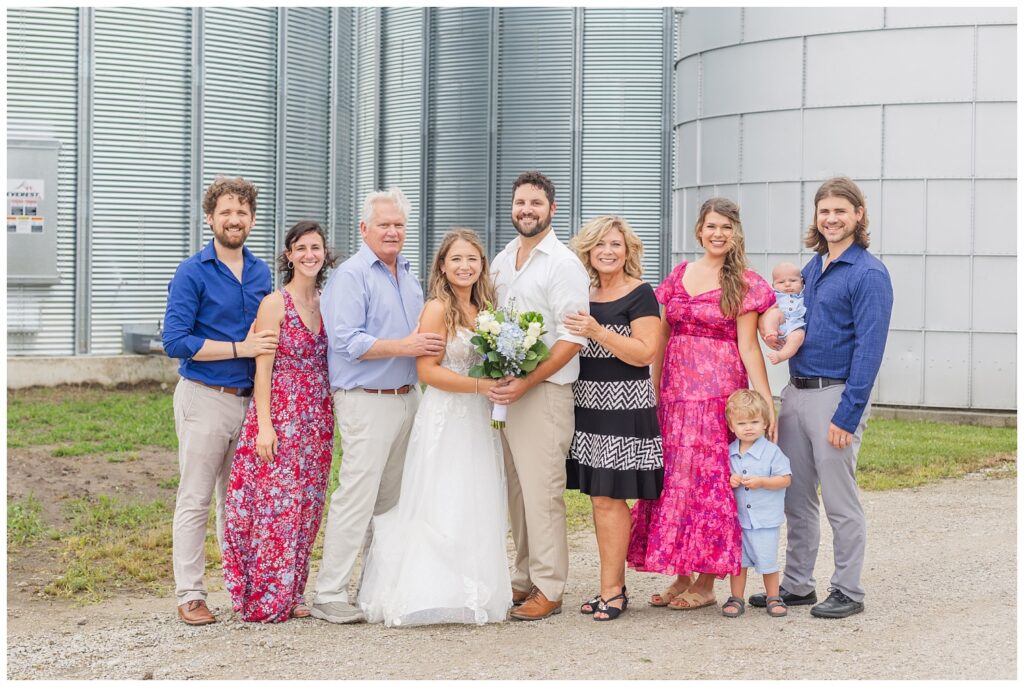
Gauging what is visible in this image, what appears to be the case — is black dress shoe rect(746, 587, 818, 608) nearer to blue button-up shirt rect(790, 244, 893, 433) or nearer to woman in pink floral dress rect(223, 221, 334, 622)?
blue button-up shirt rect(790, 244, 893, 433)

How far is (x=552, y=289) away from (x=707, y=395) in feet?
3.27

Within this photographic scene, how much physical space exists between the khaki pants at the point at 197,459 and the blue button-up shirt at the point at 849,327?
307cm

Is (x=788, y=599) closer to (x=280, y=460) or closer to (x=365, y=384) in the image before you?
(x=365, y=384)

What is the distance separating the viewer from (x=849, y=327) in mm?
6219

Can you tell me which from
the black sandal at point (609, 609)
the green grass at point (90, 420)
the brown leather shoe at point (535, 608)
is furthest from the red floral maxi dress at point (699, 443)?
the green grass at point (90, 420)

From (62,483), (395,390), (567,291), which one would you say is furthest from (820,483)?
(62,483)

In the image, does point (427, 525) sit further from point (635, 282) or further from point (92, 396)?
point (92, 396)

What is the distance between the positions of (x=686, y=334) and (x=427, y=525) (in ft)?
5.62

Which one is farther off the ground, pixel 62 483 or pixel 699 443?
pixel 699 443

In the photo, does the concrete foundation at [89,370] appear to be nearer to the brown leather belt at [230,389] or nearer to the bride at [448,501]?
the brown leather belt at [230,389]

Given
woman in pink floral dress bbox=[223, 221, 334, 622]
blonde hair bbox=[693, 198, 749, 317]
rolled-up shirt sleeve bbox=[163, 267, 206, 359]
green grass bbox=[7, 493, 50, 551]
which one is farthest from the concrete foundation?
blonde hair bbox=[693, 198, 749, 317]

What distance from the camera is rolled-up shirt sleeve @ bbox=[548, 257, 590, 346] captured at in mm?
6094

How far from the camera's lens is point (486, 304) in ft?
20.7

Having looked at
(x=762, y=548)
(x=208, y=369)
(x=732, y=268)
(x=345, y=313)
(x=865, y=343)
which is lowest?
(x=762, y=548)
